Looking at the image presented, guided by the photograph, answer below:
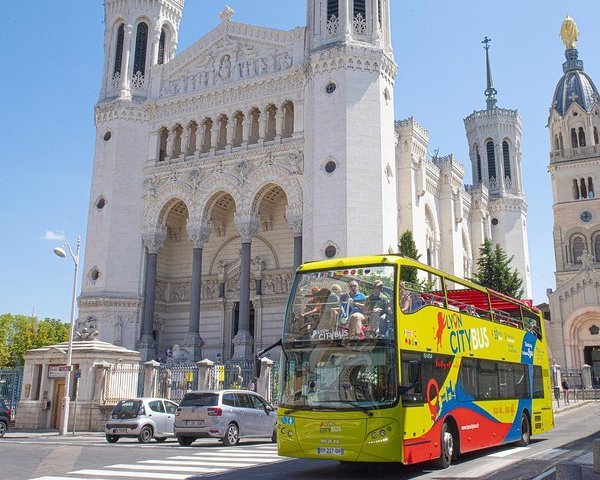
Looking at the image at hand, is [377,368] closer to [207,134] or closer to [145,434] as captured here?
[145,434]

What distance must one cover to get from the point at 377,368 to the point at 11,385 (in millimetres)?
25332

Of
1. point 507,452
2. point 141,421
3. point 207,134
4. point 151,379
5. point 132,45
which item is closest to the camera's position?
point 507,452

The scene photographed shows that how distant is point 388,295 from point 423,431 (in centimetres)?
250

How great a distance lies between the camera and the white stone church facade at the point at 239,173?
33594mm

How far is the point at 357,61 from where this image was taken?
3431 centimetres

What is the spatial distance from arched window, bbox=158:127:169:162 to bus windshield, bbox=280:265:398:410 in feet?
103

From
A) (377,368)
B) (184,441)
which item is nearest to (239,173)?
(184,441)

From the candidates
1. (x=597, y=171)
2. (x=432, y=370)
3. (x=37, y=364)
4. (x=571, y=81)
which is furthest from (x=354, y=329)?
(x=571, y=81)

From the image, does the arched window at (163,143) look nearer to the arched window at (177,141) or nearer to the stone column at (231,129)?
the arched window at (177,141)

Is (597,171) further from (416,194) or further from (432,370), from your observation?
(432,370)

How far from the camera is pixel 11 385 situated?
30.6 m

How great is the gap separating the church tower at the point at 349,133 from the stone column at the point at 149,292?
10807mm

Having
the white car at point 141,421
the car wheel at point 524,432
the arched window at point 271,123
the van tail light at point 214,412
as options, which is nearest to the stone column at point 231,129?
the arched window at point 271,123

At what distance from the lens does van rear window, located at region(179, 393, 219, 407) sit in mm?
18188
